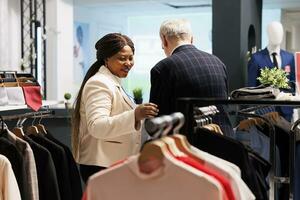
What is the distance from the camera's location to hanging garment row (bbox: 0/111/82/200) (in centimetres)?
205

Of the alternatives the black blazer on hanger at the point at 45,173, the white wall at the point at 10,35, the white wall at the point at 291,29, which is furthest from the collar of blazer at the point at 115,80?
the white wall at the point at 291,29

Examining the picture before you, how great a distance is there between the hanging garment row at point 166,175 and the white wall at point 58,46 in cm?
538

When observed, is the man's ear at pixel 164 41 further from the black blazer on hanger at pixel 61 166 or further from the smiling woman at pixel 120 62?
the black blazer on hanger at pixel 61 166

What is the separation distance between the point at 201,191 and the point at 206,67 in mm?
1410

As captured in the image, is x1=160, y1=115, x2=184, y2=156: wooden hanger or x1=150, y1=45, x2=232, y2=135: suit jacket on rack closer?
x1=160, y1=115, x2=184, y2=156: wooden hanger

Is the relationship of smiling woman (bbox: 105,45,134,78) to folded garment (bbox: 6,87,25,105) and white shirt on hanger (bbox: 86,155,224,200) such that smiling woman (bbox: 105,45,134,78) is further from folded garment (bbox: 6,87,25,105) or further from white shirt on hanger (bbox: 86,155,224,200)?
white shirt on hanger (bbox: 86,155,224,200)

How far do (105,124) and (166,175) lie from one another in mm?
1030

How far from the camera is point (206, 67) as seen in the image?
8.16 feet

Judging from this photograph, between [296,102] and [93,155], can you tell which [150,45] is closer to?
[93,155]

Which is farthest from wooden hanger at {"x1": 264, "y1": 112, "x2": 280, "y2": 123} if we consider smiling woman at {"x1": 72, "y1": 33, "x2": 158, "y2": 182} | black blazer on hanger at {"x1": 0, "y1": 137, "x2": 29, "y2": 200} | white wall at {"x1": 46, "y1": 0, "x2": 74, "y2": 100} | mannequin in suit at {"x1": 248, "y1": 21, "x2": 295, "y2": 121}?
white wall at {"x1": 46, "y1": 0, "x2": 74, "y2": 100}

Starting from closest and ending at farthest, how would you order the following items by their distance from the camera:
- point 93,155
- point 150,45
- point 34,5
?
1. point 93,155
2. point 34,5
3. point 150,45

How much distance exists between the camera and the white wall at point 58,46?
642 centimetres

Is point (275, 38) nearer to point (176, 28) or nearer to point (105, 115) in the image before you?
point (176, 28)

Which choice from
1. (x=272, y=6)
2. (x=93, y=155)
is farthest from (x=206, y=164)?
(x=272, y=6)
